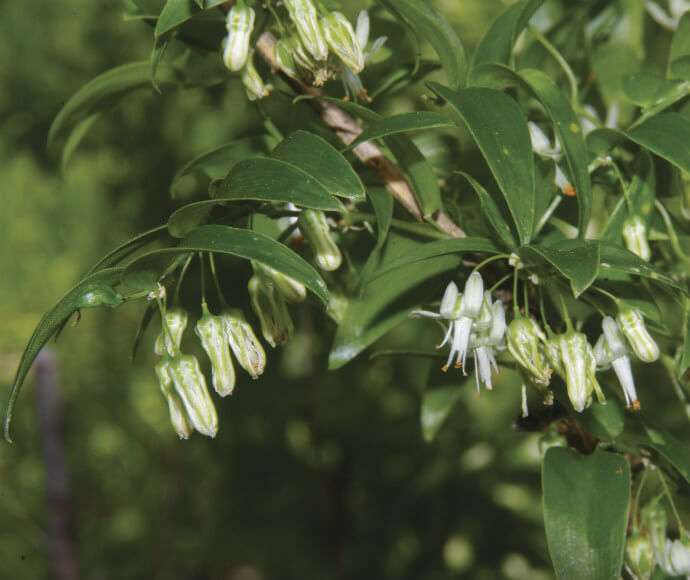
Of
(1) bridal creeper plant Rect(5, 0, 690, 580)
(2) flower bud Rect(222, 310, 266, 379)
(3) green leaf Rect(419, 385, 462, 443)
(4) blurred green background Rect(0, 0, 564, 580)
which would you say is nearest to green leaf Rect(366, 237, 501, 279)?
(1) bridal creeper plant Rect(5, 0, 690, 580)

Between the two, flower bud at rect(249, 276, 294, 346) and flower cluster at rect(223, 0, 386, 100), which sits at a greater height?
flower cluster at rect(223, 0, 386, 100)

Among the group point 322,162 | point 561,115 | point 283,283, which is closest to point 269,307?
point 283,283

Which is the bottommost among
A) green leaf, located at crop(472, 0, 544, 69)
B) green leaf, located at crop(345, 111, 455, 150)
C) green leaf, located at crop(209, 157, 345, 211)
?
green leaf, located at crop(472, 0, 544, 69)

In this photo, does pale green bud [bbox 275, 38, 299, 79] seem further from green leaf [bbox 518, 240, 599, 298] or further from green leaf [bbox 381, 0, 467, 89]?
green leaf [bbox 518, 240, 599, 298]

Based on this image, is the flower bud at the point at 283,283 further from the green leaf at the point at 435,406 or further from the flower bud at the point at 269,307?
the green leaf at the point at 435,406

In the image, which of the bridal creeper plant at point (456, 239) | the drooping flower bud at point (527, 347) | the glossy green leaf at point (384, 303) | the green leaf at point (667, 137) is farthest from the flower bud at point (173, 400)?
the green leaf at point (667, 137)

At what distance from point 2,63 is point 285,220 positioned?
3.20ft

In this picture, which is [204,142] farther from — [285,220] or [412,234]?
[412,234]

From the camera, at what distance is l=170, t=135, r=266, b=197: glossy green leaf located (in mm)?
563

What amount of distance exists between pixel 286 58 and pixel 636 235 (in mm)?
276

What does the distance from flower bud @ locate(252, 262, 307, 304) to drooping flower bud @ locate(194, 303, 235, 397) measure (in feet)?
0.14

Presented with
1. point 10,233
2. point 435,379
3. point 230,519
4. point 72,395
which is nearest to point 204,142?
point 10,233

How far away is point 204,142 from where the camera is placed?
126 centimetres

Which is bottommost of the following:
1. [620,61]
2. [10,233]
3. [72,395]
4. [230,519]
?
[230,519]
